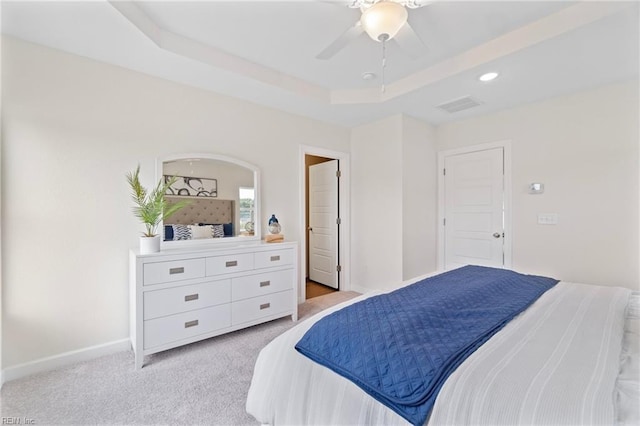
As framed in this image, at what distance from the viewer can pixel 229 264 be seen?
2.60 m

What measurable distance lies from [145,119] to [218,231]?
124 centimetres

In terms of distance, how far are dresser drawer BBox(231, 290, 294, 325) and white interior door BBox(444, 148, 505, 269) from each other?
2368mm

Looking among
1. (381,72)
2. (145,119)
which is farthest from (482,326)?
(145,119)

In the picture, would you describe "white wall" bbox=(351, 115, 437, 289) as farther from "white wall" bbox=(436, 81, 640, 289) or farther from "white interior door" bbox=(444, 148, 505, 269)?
"white wall" bbox=(436, 81, 640, 289)

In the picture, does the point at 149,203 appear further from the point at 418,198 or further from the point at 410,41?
the point at 418,198

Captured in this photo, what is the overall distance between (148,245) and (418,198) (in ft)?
10.4

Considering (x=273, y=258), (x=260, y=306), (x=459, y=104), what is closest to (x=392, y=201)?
(x=459, y=104)

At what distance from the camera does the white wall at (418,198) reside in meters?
3.64

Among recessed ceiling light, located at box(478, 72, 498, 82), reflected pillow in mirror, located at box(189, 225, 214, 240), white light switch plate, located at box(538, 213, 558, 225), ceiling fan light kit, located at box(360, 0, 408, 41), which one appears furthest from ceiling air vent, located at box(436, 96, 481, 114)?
reflected pillow in mirror, located at box(189, 225, 214, 240)

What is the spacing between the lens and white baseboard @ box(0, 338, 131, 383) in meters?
2.00

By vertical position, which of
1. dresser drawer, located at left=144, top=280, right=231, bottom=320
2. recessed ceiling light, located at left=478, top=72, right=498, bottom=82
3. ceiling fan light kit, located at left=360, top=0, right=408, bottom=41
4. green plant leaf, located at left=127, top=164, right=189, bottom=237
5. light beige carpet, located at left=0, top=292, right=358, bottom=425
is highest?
recessed ceiling light, located at left=478, top=72, right=498, bottom=82

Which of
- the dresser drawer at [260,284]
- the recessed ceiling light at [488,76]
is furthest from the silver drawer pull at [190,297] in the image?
the recessed ceiling light at [488,76]

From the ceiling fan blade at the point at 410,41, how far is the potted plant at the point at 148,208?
85.3 inches

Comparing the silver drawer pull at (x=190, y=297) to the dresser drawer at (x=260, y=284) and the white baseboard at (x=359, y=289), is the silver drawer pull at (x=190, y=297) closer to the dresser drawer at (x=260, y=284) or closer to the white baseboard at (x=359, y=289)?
the dresser drawer at (x=260, y=284)
